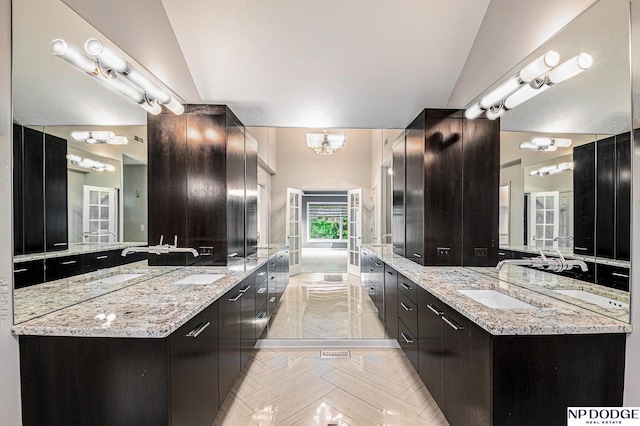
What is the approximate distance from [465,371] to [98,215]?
2.19 m

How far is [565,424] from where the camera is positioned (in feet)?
4.13

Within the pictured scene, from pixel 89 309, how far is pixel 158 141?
5.01ft

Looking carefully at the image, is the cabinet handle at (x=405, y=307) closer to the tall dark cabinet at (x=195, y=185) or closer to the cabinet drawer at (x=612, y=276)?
the cabinet drawer at (x=612, y=276)

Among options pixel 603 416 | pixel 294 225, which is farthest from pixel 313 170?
pixel 603 416

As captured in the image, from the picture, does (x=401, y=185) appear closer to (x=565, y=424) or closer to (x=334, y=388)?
(x=334, y=388)

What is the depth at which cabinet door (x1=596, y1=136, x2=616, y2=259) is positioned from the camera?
138cm

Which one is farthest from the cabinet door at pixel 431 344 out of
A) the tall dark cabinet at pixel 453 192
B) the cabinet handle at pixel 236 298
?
the cabinet handle at pixel 236 298

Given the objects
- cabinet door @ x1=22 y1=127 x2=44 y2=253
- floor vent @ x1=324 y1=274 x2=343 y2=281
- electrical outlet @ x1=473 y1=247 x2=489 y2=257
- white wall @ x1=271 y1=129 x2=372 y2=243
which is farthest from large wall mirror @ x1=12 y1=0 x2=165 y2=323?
floor vent @ x1=324 y1=274 x2=343 y2=281

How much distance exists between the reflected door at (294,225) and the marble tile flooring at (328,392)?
2.67 m

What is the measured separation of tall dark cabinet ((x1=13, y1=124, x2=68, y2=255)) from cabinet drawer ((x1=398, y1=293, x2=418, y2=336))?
2.28 meters

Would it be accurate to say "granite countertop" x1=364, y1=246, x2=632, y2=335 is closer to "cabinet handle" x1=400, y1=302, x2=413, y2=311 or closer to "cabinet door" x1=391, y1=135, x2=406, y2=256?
"cabinet handle" x1=400, y1=302, x2=413, y2=311

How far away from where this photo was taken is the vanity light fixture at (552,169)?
1.61 m

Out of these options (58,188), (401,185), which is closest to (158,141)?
(58,188)

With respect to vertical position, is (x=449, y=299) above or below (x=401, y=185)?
below
